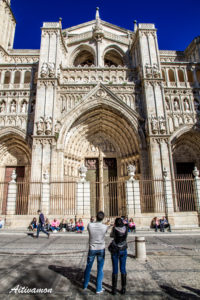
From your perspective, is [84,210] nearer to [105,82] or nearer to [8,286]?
[8,286]

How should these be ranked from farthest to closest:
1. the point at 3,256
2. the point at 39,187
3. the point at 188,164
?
the point at 188,164 → the point at 39,187 → the point at 3,256

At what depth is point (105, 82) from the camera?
19.1 metres

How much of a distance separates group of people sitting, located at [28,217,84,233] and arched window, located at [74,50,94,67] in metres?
19.3

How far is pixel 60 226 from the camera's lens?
12047 millimetres

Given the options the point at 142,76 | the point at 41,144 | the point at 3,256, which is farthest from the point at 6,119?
the point at 3,256

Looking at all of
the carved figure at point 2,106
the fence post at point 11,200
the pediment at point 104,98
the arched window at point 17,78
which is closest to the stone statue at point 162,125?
the pediment at point 104,98

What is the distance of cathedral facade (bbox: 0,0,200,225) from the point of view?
53.4 feet

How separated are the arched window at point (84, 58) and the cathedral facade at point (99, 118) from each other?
12.0ft

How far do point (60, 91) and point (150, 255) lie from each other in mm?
16283

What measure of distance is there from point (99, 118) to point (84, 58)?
34.2ft

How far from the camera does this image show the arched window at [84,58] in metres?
24.3

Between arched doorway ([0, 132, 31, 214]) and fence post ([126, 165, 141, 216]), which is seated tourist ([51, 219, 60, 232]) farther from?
arched doorway ([0, 132, 31, 214])

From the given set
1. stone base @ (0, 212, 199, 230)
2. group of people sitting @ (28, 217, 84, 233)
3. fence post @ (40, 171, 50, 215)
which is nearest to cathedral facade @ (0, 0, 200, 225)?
fence post @ (40, 171, 50, 215)

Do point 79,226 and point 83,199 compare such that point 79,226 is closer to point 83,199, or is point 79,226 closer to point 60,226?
point 60,226
